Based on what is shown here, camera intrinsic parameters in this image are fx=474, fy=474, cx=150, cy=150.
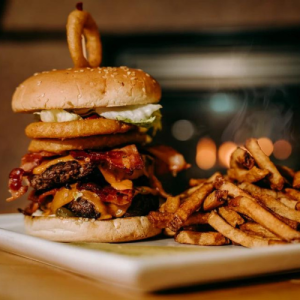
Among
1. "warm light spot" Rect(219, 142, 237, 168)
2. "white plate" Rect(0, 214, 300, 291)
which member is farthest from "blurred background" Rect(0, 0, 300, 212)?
"white plate" Rect(0, 214, 300, 291)

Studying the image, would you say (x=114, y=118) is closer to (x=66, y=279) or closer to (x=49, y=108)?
(x=49, y=108)

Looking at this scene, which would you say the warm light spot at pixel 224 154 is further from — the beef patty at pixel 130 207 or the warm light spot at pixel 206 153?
the beef patty at pixel 130 207

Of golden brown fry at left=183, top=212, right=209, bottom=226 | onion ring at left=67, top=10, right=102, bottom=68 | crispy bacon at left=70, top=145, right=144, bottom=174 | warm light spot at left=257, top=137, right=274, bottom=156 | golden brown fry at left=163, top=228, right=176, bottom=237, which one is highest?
onion ring at left=67, top=10, right=102, bottom=68

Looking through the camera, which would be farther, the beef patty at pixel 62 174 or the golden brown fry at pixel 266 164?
the beef patty at pixel 62 174

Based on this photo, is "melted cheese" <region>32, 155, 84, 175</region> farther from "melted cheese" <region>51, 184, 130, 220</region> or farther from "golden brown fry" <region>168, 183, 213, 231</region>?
"golden brown fry" <region>168, 183, 213, 231</region>

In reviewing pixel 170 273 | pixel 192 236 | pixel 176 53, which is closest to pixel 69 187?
pixel 192 236

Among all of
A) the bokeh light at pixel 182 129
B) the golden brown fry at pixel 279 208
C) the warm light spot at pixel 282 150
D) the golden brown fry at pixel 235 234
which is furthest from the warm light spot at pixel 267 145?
the golden brown fry at pixel 235 234
